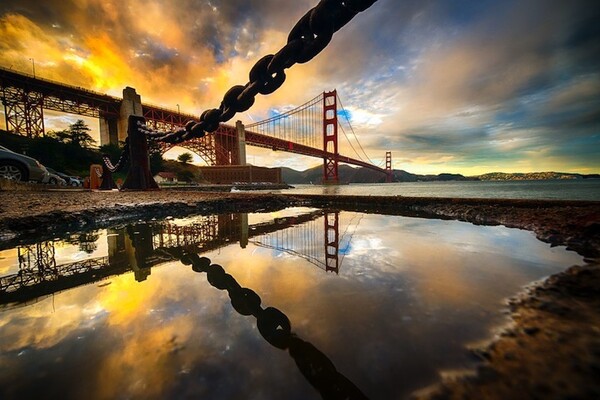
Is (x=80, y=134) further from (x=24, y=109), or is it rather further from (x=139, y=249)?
(x=139, y=249)

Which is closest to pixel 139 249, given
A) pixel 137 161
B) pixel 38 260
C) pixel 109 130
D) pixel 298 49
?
pixel 38 260

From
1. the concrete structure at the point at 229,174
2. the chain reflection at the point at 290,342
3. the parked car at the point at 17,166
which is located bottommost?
the chain reflection at the point at 290,342

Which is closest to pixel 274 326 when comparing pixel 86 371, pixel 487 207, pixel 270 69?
pixel 86 371

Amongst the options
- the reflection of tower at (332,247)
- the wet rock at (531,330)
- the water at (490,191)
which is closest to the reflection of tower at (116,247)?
the reflection of tower at (332,247)

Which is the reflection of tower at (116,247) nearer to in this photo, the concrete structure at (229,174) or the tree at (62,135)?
the tree at (62,135)

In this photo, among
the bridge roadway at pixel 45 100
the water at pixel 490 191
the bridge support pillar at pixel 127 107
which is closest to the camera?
the water at pixel 490 191

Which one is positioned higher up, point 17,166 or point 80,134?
point 80,134

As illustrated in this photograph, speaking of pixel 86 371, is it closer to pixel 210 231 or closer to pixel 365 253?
pixel 365 253
